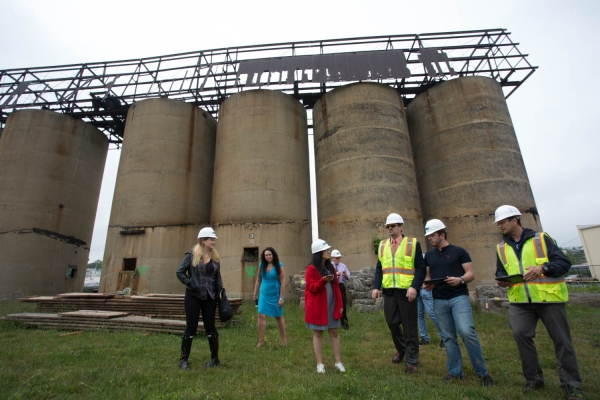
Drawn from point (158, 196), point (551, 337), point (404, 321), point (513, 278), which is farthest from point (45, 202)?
Result: point (551, 337)

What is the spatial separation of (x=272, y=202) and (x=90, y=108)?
654 inches

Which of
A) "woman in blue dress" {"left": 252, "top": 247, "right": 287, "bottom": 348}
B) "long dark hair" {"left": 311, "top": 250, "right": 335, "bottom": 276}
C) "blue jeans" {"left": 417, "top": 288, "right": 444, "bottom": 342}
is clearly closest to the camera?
"long dark hair" {"left": 311, "top": 250, "right": 335, "bottom": 276}

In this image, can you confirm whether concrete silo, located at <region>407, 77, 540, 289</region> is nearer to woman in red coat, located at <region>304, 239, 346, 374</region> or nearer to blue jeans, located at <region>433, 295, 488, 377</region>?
blue jeans, located at <region>433, 295, 488, 377</region>

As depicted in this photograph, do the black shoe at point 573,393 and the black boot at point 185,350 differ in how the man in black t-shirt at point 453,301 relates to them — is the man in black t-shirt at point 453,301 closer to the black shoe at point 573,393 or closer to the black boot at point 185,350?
the black shoe at point 573,393

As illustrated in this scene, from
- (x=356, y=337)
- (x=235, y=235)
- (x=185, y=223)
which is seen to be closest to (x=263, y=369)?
(x=356, y=337)

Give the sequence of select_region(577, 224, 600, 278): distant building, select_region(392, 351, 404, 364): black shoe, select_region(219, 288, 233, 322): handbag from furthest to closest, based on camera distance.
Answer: select_region(577, 224, 600, 278): distant building, select_region(392, 351, 404, 364): black shoe, select_region(219, 288, 233, 322): handbag

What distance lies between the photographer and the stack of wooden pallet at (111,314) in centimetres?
712

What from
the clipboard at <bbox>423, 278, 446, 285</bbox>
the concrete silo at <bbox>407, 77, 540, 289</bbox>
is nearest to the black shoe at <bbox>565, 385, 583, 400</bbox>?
the clipboard at <bbox>423, 278, 446, 285</bbox>

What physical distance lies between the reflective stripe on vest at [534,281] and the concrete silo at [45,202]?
22.8m

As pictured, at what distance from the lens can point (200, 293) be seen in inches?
177

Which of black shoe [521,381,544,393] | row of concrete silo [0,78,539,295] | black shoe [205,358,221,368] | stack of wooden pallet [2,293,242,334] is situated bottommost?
black shoe [521,381,544,393]

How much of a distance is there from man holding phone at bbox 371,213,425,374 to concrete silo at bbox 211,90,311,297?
11233 mm

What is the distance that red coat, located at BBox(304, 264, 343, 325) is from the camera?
4.31m

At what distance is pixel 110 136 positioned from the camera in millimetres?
25422
